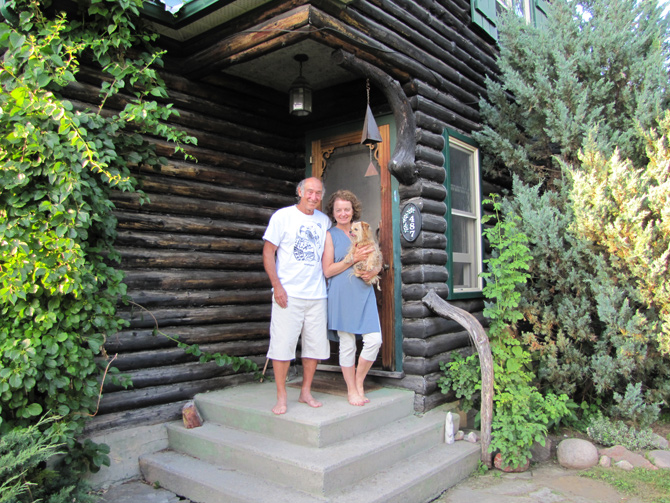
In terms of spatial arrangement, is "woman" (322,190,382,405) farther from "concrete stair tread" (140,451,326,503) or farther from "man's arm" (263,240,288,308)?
"concrete stair tread" (140,451,326,503)

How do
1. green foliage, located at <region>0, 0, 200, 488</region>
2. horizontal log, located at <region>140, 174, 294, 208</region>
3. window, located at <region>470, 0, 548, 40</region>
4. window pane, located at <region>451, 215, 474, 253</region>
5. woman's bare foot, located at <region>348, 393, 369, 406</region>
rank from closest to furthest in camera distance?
1. green foliage, located at <region>0, 0, 200, 488</region>
2. woman's bare foot, located at <region>348, 393, 369, 406</region>
3. horizontal log, located at <region>140, 174, 294, 208</region>
4. window pane, located at <region>451, 215, 474, 253</region>
5. window, located at <region>470, 0, 548, 40</region>

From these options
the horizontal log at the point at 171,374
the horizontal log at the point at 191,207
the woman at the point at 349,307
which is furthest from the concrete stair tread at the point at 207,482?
the horizontal log at the point at 191,207

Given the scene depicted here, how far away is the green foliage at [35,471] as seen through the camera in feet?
8.95

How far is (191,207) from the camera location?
4746 mm

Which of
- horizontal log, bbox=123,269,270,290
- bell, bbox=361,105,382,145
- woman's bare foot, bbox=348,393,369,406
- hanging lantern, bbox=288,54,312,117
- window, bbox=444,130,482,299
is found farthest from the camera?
window, bbox=444,130,482,299

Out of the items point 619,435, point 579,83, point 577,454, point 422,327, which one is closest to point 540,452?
point 577,454

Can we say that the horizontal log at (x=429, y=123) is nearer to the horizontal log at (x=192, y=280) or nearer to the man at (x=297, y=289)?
the man at (x=297, y=289)

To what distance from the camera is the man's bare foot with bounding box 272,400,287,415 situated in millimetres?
3865

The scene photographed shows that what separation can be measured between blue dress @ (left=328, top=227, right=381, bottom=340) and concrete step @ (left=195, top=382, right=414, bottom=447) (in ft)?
2.08

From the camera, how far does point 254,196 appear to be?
5359mm

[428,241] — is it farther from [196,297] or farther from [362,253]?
[196,297]

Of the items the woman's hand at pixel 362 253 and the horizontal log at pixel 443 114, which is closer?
the woman's hand at pixel 362 253

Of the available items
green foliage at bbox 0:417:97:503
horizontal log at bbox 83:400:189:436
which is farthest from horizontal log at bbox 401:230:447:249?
green foliage at bbox 0:417:97:503

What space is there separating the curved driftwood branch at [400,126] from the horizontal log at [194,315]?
6.60 ft
